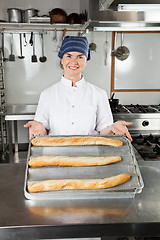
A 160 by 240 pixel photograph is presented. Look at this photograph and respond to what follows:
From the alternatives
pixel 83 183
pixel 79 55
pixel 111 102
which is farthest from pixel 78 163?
pixel 111 102

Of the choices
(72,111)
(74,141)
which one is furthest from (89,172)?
(72,111)

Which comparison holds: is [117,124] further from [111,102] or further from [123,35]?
[123,35]

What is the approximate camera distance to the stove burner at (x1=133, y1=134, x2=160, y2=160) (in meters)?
2.50

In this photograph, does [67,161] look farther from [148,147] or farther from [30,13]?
[30,13]

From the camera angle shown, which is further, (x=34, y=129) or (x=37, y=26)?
(x=37, y=26)

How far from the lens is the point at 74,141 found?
→ 1329mm

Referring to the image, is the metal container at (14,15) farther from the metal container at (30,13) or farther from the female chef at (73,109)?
the female chef at (73,109)

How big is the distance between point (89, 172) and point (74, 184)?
0.40 feet

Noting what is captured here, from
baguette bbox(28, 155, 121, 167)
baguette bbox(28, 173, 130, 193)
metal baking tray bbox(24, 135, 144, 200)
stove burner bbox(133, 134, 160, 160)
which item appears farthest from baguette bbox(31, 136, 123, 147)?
stove burner bbox(133, 134, 160, 160)

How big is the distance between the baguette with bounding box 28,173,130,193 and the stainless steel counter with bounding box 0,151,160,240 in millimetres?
72

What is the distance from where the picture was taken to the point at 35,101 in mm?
4520

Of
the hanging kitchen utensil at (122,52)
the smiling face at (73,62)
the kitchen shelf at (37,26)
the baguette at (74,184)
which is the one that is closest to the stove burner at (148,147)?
the smiling face at (73,62)

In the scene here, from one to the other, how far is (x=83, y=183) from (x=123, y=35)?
12.6 ft

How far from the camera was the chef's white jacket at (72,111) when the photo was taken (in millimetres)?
2166
